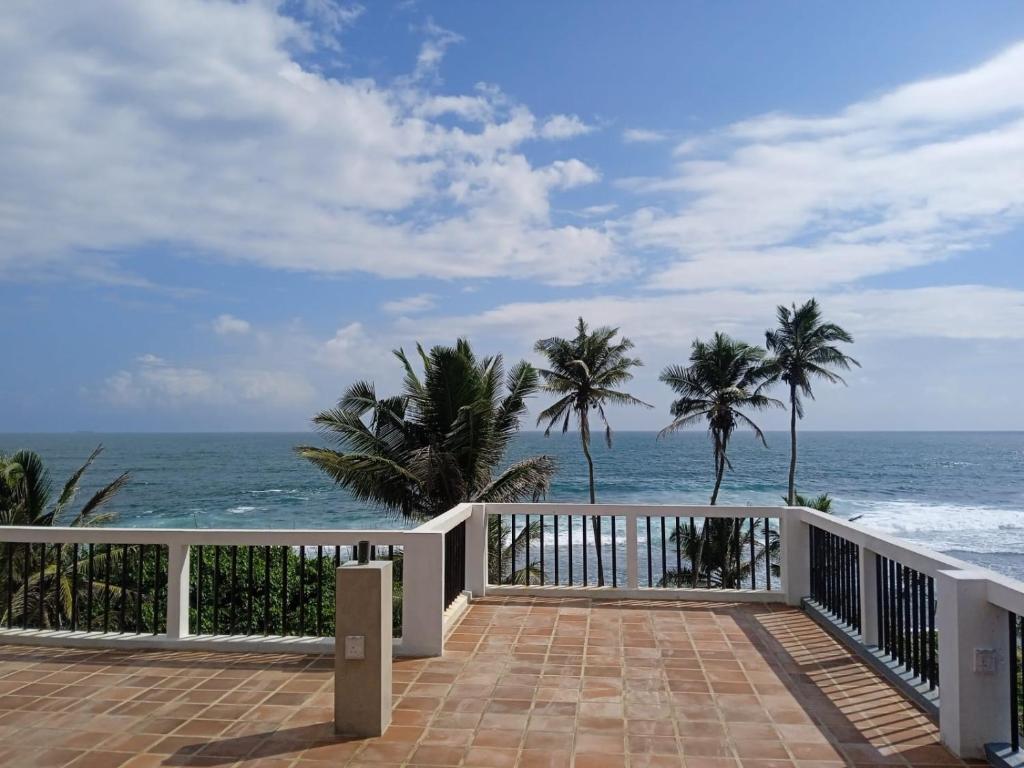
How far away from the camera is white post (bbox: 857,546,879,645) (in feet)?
15.1

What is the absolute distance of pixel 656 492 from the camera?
45.4 metres

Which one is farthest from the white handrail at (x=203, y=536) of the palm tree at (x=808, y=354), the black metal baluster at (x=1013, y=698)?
the palm tree at (x=808, y=354)

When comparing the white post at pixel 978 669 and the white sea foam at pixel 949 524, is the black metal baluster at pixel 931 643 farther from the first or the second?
the white sea foam at pixel 949 524

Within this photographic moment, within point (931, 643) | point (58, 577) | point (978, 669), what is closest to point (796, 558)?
point (931, 643)

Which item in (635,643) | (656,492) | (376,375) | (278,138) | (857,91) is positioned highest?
(857,91)

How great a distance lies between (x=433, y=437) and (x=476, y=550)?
7291mm

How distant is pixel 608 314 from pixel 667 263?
8810 mm

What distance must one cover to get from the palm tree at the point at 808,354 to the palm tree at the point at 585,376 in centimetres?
660

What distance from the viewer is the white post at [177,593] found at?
489 cm

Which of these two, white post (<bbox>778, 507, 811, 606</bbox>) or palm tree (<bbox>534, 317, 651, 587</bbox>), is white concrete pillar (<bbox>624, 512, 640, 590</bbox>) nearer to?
white post (<bbox>778, 507, 811, 606</bbox>)

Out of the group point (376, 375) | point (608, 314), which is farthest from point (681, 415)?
point (376, 375)

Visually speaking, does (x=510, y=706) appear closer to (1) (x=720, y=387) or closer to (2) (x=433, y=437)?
(2) (x=433, y=437)

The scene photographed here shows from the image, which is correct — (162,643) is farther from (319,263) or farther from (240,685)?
(319,263)

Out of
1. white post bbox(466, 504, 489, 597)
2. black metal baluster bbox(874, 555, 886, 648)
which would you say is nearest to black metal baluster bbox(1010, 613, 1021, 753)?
black metal baluster bbox(874, 555, 886, 648)
